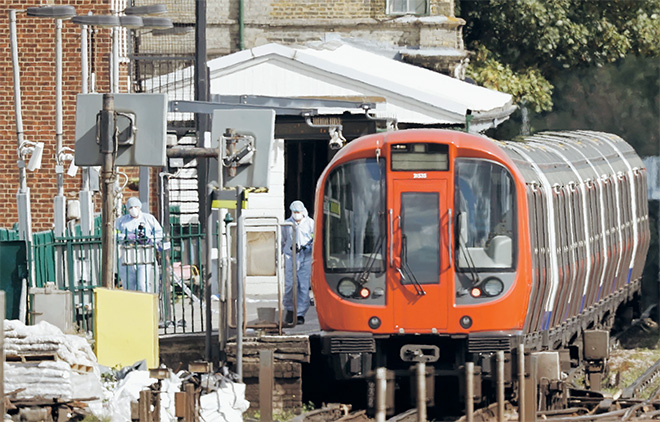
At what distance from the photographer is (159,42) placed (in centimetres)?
3322

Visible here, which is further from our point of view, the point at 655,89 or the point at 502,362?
the point at 655,89

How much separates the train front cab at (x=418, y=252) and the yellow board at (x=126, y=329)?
165 centimetres

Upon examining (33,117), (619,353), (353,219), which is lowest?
(619,353)

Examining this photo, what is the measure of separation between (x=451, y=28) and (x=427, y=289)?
1770 cm

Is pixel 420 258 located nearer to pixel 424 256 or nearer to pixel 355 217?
pixel 424 256

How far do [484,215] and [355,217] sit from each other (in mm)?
1226

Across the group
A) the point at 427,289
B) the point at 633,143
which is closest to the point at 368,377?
the point at 427,289

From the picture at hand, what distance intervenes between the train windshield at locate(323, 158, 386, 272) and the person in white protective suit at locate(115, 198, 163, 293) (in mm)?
3021

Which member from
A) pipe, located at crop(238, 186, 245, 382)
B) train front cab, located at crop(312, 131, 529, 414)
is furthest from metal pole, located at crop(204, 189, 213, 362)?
train front cab, located at crop(312, 131, 529, 414)

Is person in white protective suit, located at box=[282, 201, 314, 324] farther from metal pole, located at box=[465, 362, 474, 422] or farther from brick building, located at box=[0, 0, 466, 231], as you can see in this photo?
brick building, located at box=[0, 0, 466, 231]

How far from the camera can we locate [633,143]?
36688 mm

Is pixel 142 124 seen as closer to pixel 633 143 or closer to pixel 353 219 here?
pixel 353 219

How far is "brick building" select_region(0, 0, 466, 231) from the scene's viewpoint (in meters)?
30.8

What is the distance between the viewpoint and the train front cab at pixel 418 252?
1576 centimetres
